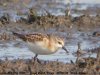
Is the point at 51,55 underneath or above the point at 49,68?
underneath

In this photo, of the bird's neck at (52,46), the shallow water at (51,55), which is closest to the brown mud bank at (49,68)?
the bird's neck at (52,46)

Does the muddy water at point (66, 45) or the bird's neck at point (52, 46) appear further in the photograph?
the muddy water at point (66, 45)

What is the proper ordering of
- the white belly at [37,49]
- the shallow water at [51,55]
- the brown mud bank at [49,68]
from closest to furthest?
the brown mud bank at [49,68]
the white belly at [37,49]
the shallow water at [51,55]

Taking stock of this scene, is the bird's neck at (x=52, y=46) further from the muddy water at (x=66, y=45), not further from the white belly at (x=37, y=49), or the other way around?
the muddy water at (x=66, y=45)

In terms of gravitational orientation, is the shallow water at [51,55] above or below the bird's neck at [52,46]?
below

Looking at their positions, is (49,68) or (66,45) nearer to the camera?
(49,68)

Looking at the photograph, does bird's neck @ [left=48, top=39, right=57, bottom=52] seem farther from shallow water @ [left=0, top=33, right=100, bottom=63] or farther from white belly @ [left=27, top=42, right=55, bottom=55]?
shallow water @ [left=0, top=33, right=100, bottom=63]

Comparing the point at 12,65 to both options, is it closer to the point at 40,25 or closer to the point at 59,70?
the point at 59,70

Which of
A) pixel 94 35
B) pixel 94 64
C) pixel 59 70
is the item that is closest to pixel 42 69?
pixel 59 70

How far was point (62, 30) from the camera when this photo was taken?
1423 cm

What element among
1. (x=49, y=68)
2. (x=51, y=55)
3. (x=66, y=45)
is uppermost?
(x=49, y=68)

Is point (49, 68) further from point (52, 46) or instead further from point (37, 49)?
point (52, 46)

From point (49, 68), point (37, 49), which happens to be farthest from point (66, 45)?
point (49, 68)

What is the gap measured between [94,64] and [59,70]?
0.68 metres
